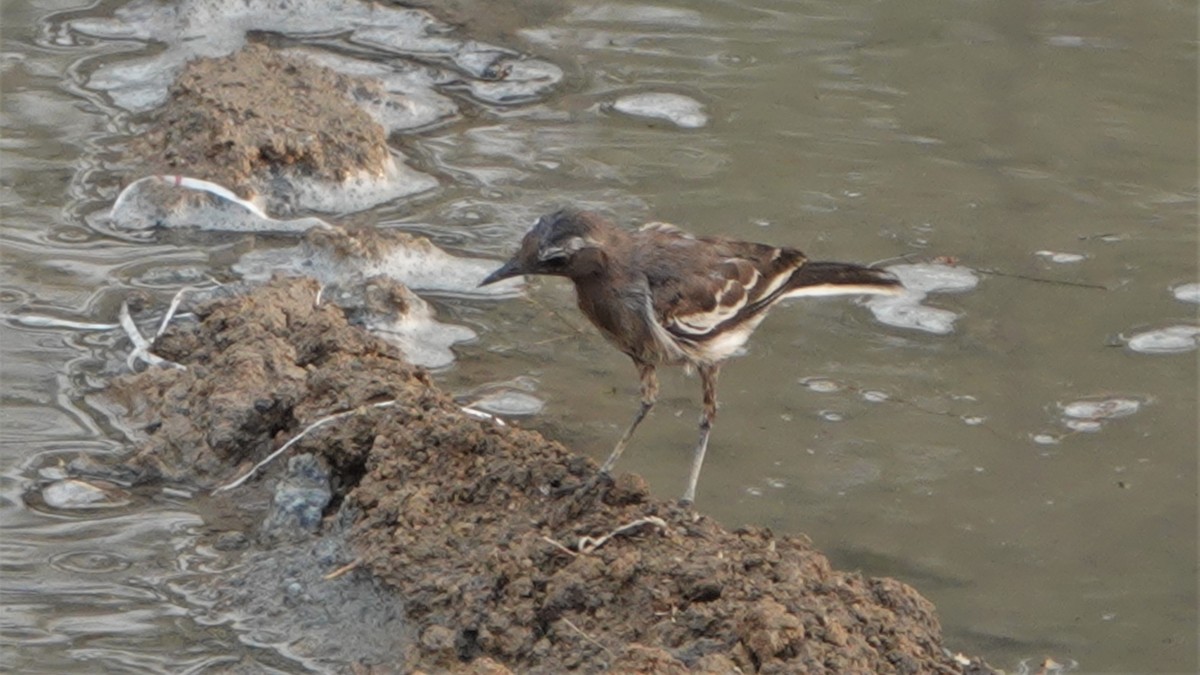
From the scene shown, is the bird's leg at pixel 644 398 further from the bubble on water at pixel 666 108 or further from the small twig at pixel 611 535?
the bubble on water at pixel 666 108

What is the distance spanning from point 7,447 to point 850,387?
11.1 ft

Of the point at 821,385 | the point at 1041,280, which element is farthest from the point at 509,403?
the point at 1041,280

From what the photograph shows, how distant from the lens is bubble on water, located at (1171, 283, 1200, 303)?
8164 mm

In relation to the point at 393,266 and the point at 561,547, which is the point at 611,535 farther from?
the point at 393,266

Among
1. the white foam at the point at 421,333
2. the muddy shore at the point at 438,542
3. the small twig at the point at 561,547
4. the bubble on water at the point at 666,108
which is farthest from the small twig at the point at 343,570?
the bubble on water at the point at 666,108

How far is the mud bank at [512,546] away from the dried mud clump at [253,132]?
2.09 metres

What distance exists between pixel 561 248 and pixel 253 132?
3.35 meters

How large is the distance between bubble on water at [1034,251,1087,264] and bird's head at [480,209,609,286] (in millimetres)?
3098

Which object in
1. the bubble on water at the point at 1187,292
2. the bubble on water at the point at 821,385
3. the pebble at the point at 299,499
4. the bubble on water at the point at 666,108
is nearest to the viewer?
the pebble at the point at 299,499

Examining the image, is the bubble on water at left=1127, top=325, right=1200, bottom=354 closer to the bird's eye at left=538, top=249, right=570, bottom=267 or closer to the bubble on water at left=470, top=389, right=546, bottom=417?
the bubble on water at left=470, top=389, right=546, bottom=417

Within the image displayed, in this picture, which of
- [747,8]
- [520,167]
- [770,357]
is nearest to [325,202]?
[520,167]

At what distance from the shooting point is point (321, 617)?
5738mm

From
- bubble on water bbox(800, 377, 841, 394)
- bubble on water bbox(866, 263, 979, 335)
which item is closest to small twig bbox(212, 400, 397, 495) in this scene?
bubble on water bbox(800, 377, 841, 394)

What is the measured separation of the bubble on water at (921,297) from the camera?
7.98m
